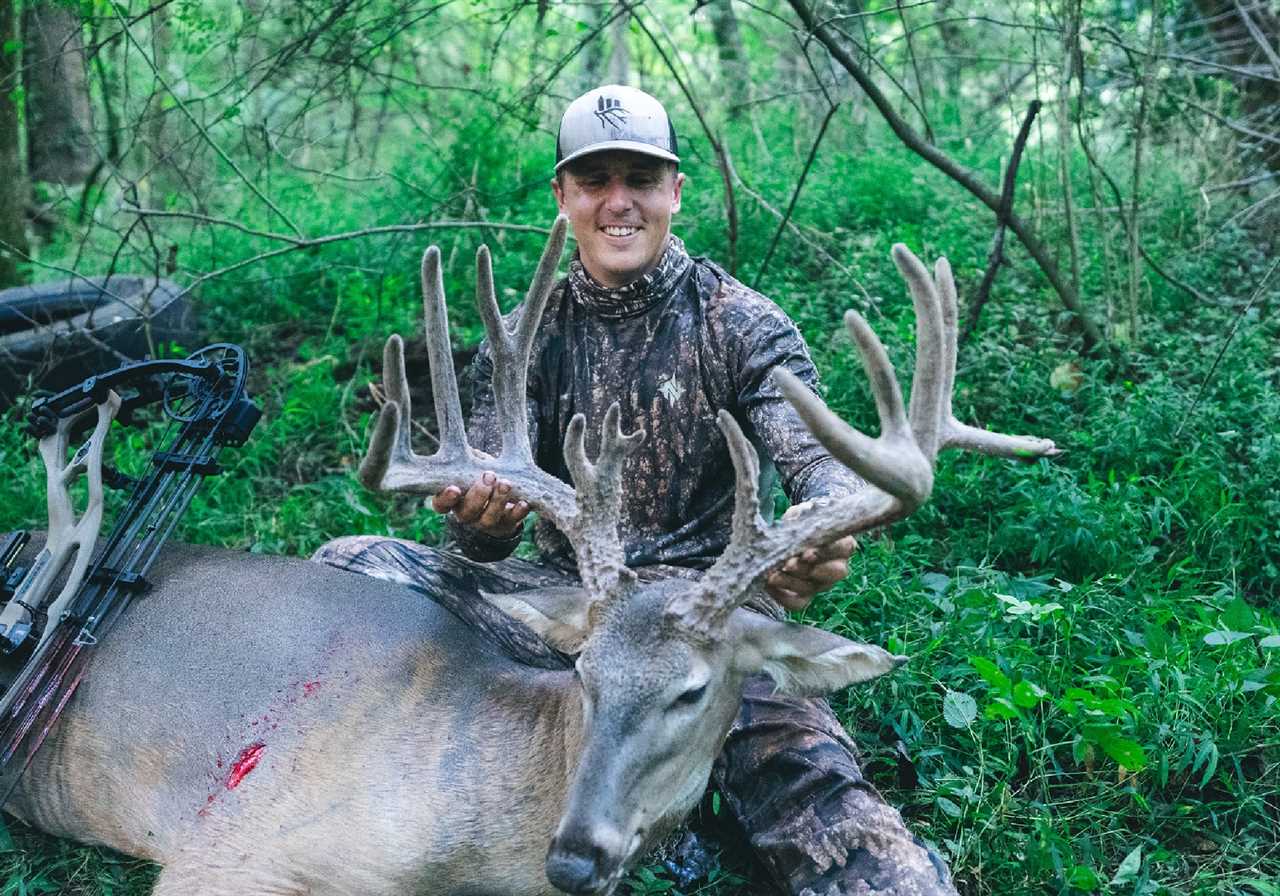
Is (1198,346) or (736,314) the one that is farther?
(1198,346)

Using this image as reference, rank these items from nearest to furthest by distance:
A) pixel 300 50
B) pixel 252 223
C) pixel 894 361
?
1. pixel 894 361
2. pixel 300 50
3. pixel 252 223

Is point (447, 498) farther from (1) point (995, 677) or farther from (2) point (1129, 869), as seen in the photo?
(2) point (1129, 869)

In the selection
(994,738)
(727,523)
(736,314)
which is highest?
(736,314)

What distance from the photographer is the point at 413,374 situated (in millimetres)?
6723

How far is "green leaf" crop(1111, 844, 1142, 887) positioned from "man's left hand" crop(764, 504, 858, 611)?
1.10 meters

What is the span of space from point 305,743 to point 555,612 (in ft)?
2.62

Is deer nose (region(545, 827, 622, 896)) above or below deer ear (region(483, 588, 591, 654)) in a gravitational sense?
below

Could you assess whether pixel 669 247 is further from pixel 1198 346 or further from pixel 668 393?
pixel 1198 346

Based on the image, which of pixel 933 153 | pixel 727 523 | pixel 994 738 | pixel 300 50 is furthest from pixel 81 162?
pixel 994 738

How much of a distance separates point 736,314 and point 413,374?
301 cm

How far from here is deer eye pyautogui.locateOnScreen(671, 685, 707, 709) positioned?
2.90 meters

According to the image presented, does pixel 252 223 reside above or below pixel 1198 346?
above

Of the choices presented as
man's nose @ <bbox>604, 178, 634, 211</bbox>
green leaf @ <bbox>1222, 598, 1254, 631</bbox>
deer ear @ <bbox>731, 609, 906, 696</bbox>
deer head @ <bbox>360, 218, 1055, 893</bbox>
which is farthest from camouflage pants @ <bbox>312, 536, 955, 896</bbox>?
man's nose @ <bbox>604, 178, 634, 211</bbox>

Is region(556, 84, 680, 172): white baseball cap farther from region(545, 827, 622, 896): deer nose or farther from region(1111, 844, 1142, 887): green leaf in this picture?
region(1111, 844, 1142, 887): green leaf
